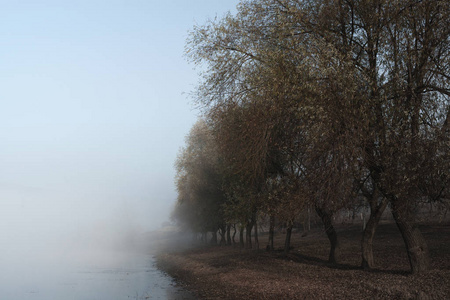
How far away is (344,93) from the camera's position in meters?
14.5

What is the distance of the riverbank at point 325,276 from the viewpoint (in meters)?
15.5

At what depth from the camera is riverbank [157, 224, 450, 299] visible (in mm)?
15500

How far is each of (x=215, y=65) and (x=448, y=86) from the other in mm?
9034

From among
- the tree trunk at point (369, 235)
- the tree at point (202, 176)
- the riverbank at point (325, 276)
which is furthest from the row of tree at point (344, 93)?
the tree at point (202, 176)

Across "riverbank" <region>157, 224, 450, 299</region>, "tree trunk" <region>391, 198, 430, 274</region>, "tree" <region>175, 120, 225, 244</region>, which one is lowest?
"riverbank" <region>157, 224, 450, 299</region>

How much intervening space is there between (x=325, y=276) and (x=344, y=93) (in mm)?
10470

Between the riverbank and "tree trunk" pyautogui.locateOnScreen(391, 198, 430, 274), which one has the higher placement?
"tree trunk" pyautogui.locateOnScreen(391, 198, 430, 274)

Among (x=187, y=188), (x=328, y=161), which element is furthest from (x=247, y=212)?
(x=187, y=188)

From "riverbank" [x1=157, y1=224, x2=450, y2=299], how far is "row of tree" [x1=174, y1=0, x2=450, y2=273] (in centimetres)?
254

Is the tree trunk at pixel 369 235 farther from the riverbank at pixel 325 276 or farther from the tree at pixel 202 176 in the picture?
the tree at pixel 202 176

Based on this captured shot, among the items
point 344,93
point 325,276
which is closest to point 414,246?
point 325,276

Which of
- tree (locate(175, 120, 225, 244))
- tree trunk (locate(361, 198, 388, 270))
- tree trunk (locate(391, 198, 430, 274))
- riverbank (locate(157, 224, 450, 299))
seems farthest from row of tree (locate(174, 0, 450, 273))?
tree (locate(175, 120, 225, 244))

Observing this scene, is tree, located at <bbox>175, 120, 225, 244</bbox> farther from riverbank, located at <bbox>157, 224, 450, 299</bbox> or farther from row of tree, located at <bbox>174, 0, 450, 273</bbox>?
row of tree, located at <bbox>174, 0, 450, 273</bbox>

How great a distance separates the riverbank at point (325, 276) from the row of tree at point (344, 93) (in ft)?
8.32
